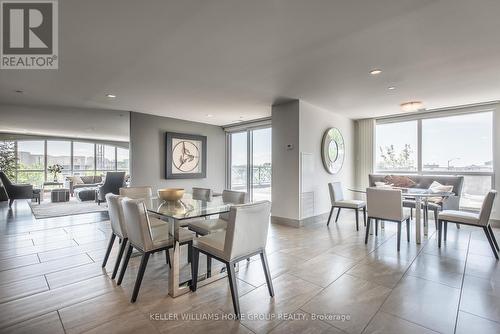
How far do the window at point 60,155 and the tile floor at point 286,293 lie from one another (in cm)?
846

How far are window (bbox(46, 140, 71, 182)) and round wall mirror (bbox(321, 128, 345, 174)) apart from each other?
11056 millimetres

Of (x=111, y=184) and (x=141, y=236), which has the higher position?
(x=111, y=184)

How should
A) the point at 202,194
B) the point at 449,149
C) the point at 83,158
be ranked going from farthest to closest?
1. the point at 83,158
2. the point at 449,149
3. the point at 202,194

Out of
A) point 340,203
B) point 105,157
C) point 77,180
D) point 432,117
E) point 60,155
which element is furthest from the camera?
point 105,157

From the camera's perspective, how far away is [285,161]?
191 inches

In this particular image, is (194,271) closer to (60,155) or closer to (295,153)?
(295,153)

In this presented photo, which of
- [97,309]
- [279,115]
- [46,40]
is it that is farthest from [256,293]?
[279,115]

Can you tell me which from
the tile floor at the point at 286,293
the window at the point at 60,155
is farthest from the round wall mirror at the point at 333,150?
the window at the point at 60,155

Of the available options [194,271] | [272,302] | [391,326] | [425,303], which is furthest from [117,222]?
[425,303]

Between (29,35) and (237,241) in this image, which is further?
(29,35)

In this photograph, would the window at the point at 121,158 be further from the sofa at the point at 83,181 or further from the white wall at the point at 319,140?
the white wall at the point at 319,140

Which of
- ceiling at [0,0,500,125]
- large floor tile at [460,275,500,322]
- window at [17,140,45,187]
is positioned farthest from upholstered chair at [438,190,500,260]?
window at [17,140,45,187]

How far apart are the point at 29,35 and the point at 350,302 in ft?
12.7

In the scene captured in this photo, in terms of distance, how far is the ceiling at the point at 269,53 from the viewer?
1.91 m
